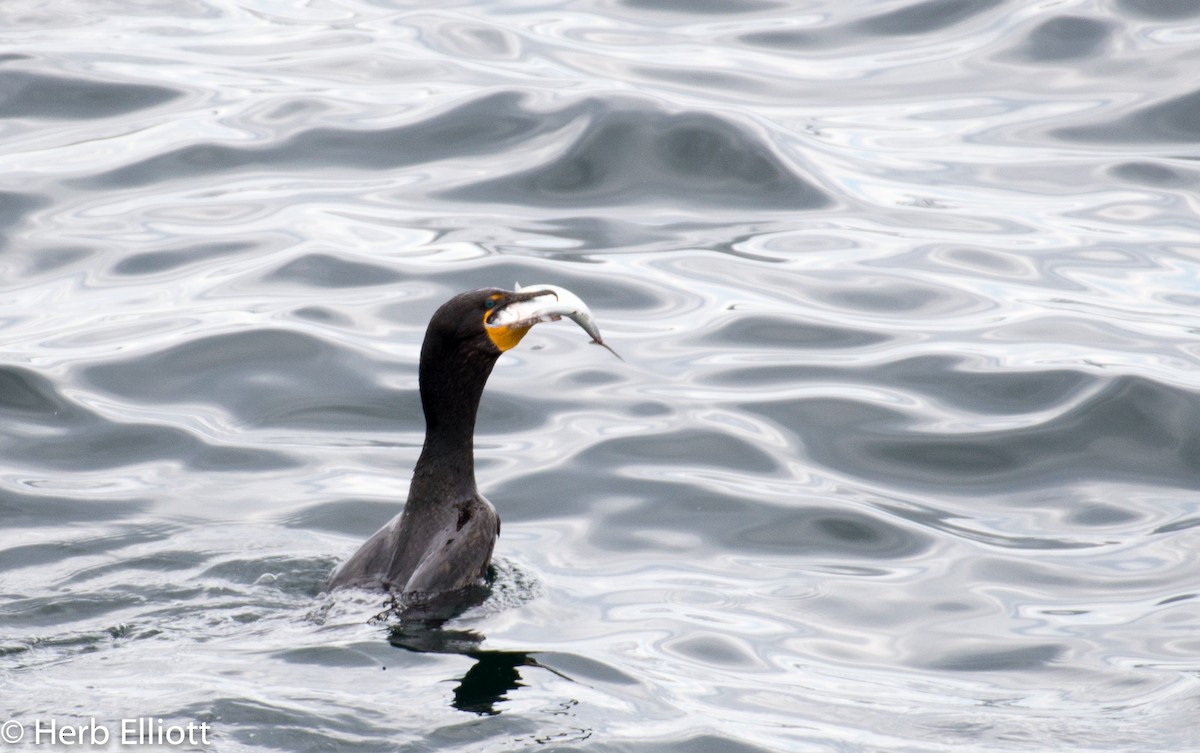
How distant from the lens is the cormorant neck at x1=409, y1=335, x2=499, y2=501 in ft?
22.6

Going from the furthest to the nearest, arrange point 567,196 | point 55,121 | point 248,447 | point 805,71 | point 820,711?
point 805,71
point 55,121
point 567,196
point 248,447
point 820,711

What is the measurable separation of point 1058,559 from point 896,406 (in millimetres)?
1840

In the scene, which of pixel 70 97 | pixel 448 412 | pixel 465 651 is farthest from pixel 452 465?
pixel 70 97

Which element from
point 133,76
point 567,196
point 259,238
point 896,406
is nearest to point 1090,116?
point 567,196

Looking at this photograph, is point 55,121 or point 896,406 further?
point 55,121

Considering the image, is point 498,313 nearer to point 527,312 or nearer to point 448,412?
point 527,312

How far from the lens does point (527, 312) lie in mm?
6715

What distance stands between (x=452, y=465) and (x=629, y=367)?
3.18 m

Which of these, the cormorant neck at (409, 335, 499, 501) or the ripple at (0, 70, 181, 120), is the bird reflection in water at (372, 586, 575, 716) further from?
the ripple at (0, 70, 181, 120)

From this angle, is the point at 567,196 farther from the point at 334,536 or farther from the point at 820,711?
the point at 820,711

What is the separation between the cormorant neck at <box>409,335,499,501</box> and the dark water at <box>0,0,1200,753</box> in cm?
54

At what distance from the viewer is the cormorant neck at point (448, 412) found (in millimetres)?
6879

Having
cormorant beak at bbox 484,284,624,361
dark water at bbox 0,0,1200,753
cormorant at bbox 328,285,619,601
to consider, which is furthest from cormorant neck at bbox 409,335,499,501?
dark water at bbox 0,0,1200,753

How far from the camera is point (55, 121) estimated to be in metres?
14.0
